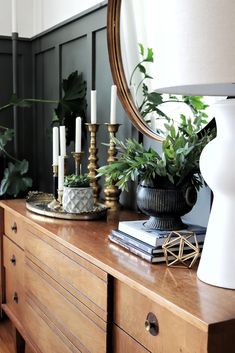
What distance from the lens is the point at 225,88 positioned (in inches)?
38.0

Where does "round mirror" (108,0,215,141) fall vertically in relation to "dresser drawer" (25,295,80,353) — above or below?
above

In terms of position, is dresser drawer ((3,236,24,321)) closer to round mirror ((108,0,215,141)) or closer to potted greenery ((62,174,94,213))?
potted greenery ((62,174,94,213))

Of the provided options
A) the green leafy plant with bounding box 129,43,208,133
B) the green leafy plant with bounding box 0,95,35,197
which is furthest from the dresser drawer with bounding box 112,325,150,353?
the green leafy plant with bounding box 0,95,35,197

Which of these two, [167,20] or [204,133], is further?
[204,133]

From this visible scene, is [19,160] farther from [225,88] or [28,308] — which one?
[225,88]

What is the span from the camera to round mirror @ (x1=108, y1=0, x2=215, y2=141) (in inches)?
59.7

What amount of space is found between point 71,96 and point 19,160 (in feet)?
2.15

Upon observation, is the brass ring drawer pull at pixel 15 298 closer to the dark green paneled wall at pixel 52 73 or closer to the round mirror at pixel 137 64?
the dark green paneled wall at pixel 52 73

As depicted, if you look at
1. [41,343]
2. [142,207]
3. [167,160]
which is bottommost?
[41,343]

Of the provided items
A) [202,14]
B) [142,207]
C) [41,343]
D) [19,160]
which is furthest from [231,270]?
[19,160]

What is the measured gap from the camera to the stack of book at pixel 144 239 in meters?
1.02

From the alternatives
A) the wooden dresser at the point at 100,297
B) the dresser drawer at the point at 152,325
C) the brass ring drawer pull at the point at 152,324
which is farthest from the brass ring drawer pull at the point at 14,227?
the brass ring drawer pull at the point at 152,324

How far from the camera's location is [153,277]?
0.92 m

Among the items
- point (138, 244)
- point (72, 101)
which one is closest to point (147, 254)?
point (138, 244)
